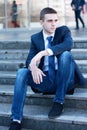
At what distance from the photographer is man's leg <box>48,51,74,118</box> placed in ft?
12.9

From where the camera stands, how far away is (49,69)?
4.16m

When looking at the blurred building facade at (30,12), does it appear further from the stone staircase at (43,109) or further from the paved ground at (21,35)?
the stone staircase at (43,109)

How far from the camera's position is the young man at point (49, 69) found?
3947mm

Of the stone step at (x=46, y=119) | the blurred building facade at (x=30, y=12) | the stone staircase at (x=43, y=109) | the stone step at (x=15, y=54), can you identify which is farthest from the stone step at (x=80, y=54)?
the blurred building facade at (x=30, y=12)

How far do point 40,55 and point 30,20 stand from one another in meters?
11.2

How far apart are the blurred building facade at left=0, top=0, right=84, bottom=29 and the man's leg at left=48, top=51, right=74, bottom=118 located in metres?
10.7

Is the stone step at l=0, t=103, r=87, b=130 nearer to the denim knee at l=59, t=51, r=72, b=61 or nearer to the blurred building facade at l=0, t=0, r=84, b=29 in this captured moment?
the denim knee at l=59, t=51, r=72, b=61

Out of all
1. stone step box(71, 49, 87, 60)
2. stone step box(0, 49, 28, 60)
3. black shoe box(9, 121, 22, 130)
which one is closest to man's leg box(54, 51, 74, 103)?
black shoe box(9, 121, 22, 130)

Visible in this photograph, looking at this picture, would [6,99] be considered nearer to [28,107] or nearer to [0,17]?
[28,107]

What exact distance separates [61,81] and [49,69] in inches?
11.5

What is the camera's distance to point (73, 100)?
Result: 430 cm

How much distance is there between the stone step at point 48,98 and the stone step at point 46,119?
62 millimetres

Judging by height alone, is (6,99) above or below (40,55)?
below

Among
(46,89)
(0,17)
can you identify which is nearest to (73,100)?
(46,89)
